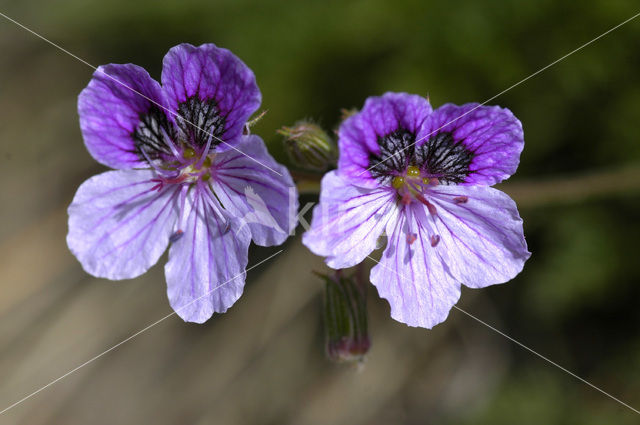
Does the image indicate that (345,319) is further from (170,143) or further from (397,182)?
(170,143)

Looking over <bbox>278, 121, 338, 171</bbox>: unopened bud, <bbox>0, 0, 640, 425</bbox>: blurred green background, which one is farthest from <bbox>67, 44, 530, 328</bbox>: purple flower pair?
<bbox>0, 0, 640, 425</bbox>: blurred green background

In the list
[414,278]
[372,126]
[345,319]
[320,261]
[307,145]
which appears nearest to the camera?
[372,126]

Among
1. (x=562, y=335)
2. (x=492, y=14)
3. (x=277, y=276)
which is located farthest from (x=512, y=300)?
(x=492, y=14)

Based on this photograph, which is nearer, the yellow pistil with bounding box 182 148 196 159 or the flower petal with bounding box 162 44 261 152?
the flower petal with bounding box 162 44 261 152

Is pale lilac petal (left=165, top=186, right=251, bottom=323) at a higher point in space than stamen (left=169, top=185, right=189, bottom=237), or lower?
lower

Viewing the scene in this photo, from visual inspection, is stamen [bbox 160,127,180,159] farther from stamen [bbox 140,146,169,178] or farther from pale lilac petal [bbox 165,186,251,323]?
pale lilac petal [bbox 165,186,251,323]

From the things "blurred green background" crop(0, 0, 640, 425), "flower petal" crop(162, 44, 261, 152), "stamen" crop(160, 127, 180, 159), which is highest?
"flower petal" crop(162, 44, 261, 152)

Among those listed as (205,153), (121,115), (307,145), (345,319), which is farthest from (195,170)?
(345,319)
